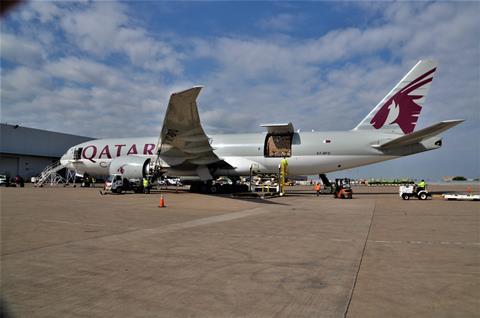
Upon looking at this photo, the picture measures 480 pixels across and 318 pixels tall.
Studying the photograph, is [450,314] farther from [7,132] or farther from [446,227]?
[7,132]

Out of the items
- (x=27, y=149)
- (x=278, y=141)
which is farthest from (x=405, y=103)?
(x=27, y=149)

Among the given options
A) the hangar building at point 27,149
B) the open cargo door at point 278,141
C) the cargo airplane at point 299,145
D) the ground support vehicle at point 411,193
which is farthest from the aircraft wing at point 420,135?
the hangar building at point 27,149

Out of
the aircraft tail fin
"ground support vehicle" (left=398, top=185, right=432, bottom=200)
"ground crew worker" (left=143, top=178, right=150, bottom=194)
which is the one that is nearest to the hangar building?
"ground crew worker" (left=143, top=178, right=150, bottom=194)

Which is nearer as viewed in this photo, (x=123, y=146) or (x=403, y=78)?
(x=403, y=78)

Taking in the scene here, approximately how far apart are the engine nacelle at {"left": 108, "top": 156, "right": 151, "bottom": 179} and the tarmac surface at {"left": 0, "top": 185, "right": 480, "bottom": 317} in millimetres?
14626

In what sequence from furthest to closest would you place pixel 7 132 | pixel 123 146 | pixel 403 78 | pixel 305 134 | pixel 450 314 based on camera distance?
pixel 7 132 < pixel 123 146 < pixel 305 134 < pixel 403 78 < pixel 450 314

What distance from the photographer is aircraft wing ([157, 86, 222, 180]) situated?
1831cm

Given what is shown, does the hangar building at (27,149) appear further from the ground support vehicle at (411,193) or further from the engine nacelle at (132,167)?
the ground support vehicle at (411,193)

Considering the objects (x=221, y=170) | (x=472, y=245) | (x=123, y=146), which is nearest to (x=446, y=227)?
(x=472, y=245)

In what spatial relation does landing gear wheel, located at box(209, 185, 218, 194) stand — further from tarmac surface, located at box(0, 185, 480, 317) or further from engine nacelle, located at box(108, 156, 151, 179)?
tarmac surface, located at box(0, 185, 480, 317)

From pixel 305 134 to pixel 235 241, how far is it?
18.4m

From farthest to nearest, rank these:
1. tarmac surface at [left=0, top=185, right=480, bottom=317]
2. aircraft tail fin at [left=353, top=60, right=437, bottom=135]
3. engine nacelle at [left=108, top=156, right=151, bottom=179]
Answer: engine nacelle at [left=108, top=156, right=151, bottom=179] → aircraft tail fin at [left=353, top=60, right=437, bottom=135] → tarmac surface at [left=0, top=185, right=480, bottom=317]

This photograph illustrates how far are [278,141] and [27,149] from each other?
143 feet

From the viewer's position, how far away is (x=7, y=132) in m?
50.9
